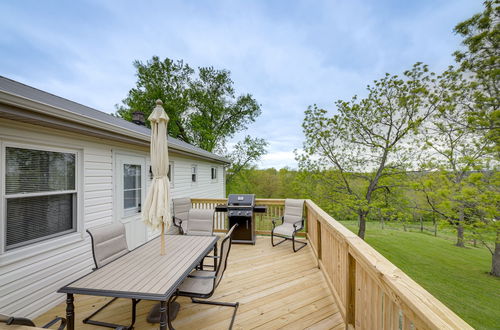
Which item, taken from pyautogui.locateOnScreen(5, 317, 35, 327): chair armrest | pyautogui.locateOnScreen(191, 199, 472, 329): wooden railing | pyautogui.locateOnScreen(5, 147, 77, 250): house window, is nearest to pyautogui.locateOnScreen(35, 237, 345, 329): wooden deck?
pyautogui.locateOnScreen(191, 199, 472, 329): wooden railing

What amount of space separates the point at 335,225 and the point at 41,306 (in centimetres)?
383

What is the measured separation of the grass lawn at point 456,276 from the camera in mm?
5509

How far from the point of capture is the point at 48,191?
2734 millimetres

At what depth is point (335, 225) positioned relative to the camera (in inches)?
104

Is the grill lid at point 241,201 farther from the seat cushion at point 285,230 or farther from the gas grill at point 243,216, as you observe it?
the seat cushion at point 285,230

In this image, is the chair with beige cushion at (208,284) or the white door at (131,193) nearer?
the chair with beige cushion at (208,284)

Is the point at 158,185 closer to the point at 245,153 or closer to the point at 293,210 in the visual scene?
the point at 293,210

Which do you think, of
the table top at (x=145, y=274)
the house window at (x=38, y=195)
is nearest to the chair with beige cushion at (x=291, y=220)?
the table top at (x=145, y=274)

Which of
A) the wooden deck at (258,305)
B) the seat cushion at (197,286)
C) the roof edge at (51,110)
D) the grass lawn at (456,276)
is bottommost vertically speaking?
the grass lawn at (456,276)

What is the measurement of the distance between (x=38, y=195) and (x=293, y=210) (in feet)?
15.2

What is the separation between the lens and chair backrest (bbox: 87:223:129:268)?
2262 millimetres

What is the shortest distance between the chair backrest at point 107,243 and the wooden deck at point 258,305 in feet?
2.23

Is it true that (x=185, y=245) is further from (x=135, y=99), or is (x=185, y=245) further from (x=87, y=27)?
(x=135, y=99)

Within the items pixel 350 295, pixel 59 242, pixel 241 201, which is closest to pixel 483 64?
pixel 241 201
